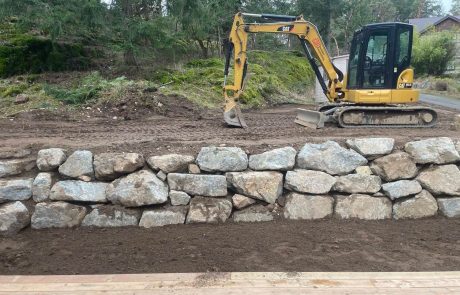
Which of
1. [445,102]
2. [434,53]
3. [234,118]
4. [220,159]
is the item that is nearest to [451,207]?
[220,159]

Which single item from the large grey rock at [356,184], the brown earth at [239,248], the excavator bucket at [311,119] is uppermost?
the excavator bucket at [311,119]

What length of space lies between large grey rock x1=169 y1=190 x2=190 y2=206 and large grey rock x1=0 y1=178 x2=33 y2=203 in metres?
1.56

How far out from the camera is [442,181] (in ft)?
16.6

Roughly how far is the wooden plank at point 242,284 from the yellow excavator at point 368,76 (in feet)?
13.9

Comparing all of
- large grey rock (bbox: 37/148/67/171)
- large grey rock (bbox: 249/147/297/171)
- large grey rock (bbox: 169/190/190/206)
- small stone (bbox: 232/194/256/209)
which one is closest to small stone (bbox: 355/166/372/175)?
large grey rock (bbox: 249/147/297/171)

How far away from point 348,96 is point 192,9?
5.00 metres

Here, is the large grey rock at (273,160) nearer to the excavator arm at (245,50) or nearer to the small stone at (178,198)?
the small stone at (178,198)

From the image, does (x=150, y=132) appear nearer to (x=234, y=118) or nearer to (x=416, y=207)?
(x=234, y=118)

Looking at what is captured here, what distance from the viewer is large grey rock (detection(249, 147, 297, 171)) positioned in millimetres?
4852

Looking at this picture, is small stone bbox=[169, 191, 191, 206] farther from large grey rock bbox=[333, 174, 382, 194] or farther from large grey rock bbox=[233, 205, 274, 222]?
large grey rock bbox=[333, 174, 382, 194]

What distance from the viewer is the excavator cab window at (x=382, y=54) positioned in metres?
7.79

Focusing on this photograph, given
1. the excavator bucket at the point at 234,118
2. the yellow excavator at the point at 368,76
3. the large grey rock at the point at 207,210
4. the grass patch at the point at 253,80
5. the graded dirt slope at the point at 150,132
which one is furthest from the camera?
the grass patch at the point at 253,80

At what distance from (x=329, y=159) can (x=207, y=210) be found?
157 cm

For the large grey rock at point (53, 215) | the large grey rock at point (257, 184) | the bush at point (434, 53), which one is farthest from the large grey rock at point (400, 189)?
the bush at point (434, 53)
